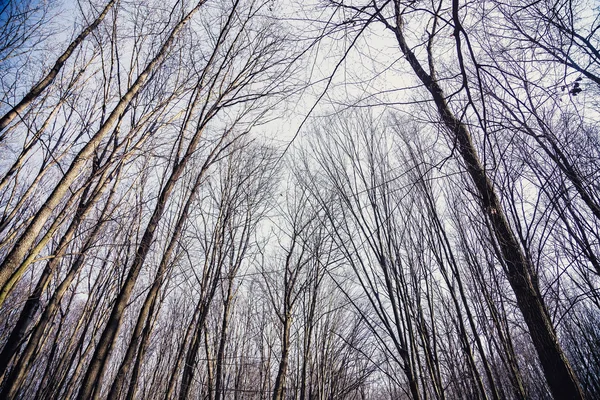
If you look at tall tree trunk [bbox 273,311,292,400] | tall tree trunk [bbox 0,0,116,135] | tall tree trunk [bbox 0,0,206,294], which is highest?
tall tree trunk [bbox 0,0,116,135]

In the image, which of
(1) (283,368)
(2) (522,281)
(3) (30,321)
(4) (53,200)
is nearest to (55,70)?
(4) (53,200)

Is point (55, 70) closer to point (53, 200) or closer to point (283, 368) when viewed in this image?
point (53, 200)

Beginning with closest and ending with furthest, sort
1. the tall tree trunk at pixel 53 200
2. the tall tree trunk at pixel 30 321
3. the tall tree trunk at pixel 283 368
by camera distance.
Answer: the tall tree trunk at pixel 53 200 < the tall tree trunk at pixel 30 321 < the tall tree trunk at pixel 283 368

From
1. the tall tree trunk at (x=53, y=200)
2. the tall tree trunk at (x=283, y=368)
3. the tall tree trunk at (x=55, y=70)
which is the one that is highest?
the tall tree trunk at (x=55, y=70)

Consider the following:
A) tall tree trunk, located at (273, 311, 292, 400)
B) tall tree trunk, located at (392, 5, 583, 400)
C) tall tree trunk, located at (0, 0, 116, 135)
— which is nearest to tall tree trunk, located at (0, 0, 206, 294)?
tall tree trunk, located at (0, 0, 116, 135)

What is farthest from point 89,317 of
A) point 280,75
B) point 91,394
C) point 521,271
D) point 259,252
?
point 521,271

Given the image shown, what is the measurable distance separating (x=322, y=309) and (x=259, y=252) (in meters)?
3.82

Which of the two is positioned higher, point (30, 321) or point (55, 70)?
point (55, 70)

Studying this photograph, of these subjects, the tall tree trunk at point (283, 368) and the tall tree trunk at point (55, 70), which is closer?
the tall tree trunk at point (55, 70)

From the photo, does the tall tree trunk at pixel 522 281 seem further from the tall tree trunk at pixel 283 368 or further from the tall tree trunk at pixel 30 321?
the tall tree trunk at pixel 30 321

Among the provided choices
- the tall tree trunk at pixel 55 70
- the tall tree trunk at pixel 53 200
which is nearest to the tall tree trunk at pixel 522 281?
the tall tree trunk at pixel 53 200

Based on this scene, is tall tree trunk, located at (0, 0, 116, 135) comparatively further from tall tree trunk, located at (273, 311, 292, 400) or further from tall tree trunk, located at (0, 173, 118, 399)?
tall tree trunk, located at (273, 311, 292, 400)

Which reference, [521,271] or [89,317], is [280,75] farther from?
[89,317]

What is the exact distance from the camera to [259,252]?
611 centimetres
